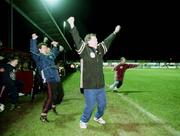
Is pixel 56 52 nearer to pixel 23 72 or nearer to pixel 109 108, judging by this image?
pixel 109 108

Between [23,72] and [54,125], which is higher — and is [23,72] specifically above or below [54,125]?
above

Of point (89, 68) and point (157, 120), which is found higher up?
point (89, 68)

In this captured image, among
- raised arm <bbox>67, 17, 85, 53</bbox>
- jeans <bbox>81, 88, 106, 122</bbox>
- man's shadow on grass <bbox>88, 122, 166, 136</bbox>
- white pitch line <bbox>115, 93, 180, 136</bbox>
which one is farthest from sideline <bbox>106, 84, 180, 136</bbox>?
raised arm <bbox>67, 17, 85, 53</bbox>

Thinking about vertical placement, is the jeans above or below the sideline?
above

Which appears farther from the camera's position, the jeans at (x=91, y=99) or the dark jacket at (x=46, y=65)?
the dark jacket at (x=46, y=65)

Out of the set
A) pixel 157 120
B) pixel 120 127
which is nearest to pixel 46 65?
pixel 120 127

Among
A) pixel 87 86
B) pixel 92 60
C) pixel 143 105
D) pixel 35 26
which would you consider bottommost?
pixel 143 105

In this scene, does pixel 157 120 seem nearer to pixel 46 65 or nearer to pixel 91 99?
pixel 91 99

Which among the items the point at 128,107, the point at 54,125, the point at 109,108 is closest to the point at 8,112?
the point at 54,125

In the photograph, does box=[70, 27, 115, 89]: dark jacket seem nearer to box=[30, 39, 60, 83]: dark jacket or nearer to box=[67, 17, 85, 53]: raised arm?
box=[67, 17, 85, 53]: raised arm

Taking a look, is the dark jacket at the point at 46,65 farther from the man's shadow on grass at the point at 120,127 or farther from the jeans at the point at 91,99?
the man's shadow on grass at the point at 120,127

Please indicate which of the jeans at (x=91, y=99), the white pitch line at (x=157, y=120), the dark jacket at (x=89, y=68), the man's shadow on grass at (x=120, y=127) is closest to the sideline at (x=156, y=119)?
the white pitch line at (x=157, y=120)

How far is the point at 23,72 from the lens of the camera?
41.1ft

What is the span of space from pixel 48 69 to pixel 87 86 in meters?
1.43
